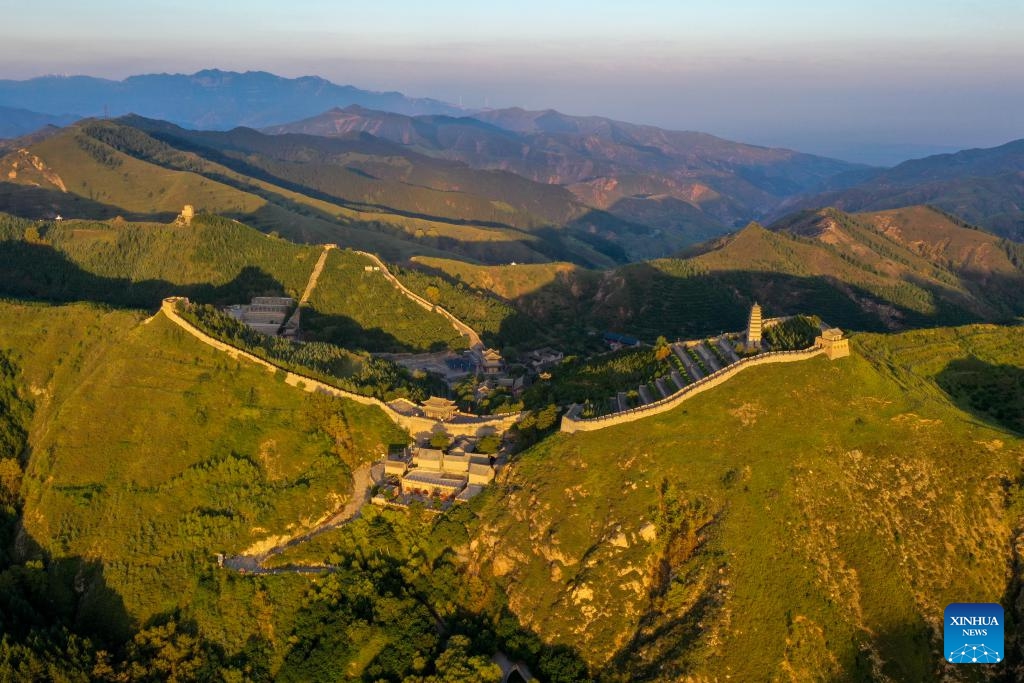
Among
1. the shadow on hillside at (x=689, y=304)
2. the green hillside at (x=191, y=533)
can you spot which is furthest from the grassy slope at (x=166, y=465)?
the shadow on hillside at (x=689, y=304)

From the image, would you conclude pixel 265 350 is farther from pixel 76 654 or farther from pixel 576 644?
pixel 576 644

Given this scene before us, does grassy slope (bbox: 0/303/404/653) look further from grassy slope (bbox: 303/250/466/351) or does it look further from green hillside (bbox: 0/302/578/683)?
grassy slope (bbox: 303/250/466/351)

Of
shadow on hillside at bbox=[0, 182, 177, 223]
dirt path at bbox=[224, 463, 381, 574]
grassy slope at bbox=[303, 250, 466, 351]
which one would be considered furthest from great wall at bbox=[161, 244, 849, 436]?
shadow on hillside at bbox=[0, 182, 177, 223]

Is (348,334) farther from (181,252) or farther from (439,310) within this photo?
(181,252)

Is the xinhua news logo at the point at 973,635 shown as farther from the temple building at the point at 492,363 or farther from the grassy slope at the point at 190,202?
the grassy slope at the point at 190,202

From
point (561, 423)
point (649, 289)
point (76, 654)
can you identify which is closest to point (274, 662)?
point (76, 654)

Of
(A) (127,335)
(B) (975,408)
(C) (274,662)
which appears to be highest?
(A) (127,335)
